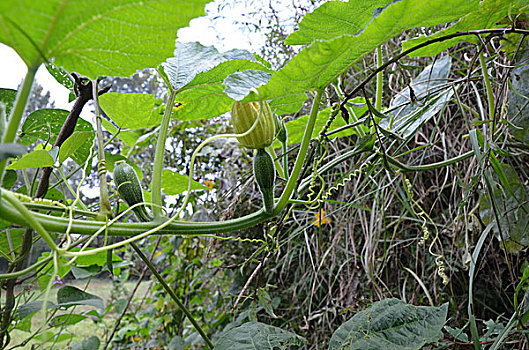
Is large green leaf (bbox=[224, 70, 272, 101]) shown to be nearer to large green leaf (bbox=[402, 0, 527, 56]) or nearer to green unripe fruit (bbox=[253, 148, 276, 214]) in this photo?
green unripe fruit (bbox=[253, 148, 276, 214])

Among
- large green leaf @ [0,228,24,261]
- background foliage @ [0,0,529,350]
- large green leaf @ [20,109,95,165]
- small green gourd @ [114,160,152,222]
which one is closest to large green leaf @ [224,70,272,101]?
background foliage @ [0,0,529,350]

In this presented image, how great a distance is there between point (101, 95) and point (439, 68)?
1.76 feet

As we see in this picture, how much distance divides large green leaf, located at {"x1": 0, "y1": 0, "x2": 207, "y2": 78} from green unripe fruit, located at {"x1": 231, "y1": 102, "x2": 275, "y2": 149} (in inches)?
3.2

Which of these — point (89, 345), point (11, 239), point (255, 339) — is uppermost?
point (11, 239)

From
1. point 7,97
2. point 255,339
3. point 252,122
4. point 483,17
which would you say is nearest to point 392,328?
point 255,339

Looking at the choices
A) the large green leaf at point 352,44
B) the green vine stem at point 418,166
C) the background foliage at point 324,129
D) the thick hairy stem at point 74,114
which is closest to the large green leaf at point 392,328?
the background foliage at point 324,129

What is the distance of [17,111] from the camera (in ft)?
0.63

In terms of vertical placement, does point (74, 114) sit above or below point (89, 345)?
above

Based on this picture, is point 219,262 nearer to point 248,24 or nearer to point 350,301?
point 350,301

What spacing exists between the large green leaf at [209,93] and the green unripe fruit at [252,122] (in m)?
0.03

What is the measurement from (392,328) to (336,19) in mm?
320

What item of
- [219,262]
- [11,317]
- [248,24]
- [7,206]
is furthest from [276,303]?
[248,24]

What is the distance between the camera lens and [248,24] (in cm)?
152

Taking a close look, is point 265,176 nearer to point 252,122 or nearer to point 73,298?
point 252,122
